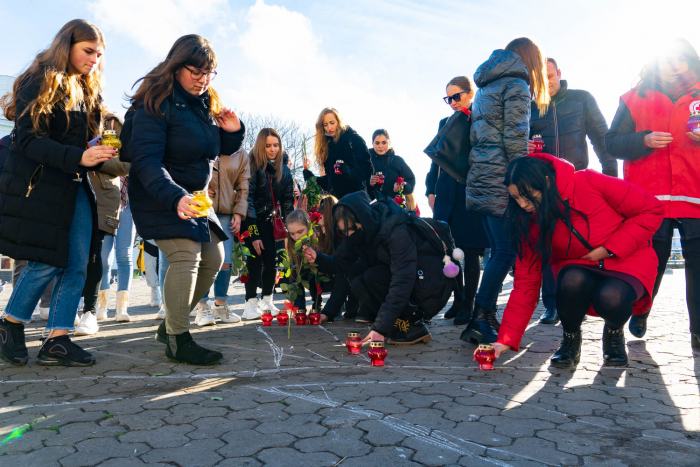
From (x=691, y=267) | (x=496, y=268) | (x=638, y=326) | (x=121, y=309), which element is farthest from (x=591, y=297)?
(x=121, y=309)

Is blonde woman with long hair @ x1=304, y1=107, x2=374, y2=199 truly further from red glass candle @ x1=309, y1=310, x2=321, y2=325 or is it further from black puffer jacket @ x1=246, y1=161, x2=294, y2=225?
red glass candle @ x1=309, y1=310, x2=321, y2=325

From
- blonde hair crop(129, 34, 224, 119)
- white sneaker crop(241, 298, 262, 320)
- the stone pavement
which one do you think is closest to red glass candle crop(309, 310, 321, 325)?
white sneaker crop(241, 298, 262, 320)

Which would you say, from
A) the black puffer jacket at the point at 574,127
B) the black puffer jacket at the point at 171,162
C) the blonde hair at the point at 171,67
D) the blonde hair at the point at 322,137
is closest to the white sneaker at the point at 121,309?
the black puffer jacket at the point at 171,162

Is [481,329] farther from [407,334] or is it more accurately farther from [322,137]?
[322,137]

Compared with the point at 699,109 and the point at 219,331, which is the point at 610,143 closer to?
the point at 699,109

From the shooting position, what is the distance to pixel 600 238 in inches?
125

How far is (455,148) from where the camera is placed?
4488 mm

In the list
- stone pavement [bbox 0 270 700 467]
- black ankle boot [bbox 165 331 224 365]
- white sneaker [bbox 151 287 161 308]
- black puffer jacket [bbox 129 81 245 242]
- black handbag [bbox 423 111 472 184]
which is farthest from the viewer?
white sneaker [bbox 151 287 161 308]

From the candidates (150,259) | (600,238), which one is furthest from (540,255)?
(150,259)

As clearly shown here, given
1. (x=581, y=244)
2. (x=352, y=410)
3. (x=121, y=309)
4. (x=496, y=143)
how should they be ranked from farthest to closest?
(x=121, y=309) → (x=496, y=143) → (x=581, y=244) → (x=352, y=410)

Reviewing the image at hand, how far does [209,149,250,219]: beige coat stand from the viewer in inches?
212

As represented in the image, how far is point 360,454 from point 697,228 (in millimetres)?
2996

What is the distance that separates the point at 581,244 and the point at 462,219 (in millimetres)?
2185

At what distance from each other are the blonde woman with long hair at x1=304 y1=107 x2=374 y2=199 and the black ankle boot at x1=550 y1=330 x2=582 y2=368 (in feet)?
10.7
